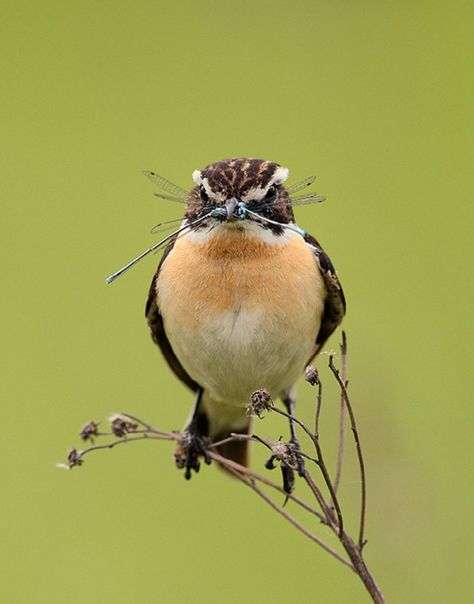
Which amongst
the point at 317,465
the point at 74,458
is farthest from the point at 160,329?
the point at 317,465

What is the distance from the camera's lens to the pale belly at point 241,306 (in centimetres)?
541

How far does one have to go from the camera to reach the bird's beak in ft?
17.0

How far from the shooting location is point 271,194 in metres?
5.36

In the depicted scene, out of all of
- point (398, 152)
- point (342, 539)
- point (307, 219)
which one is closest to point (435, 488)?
point (342, 539)

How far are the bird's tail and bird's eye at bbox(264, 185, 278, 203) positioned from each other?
1.37 meters

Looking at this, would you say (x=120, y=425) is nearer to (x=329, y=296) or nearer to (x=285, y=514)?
(x=285, y=514)

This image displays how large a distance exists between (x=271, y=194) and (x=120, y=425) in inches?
49.3

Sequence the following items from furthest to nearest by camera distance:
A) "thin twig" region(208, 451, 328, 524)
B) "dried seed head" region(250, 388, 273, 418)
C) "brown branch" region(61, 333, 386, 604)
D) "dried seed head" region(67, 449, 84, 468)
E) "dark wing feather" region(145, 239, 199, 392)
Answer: "dark wing feather" region(145, 239, 199, 392), "dried seed head" region(67, 449, 84, 468), "dried seed head" region(250, 388, 273, 418), "thin twig" region(208, 451, 328, 524), "brown branch" region(61, 333, 386, 604)

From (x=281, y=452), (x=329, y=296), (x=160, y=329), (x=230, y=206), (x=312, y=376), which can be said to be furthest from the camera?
(x=160, y=329)

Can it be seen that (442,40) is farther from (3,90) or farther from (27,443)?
(27,443)

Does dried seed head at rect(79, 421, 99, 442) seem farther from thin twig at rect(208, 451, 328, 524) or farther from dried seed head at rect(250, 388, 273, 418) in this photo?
dried seed head at rect(250, 388, 273, 418)

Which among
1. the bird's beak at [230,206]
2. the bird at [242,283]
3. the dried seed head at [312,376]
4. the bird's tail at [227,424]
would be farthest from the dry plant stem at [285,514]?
the bird's tail at [227,424]

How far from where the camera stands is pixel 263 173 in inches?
208

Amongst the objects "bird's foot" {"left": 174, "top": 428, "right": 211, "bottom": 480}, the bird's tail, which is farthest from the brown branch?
the bird's tail
